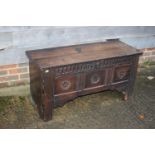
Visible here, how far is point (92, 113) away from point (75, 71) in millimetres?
707

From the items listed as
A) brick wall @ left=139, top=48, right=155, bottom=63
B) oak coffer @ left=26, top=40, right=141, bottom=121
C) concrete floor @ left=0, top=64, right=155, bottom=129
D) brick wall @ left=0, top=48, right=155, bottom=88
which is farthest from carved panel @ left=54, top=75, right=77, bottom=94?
brick wall @ left=139, top=48, right=155, bottom=63

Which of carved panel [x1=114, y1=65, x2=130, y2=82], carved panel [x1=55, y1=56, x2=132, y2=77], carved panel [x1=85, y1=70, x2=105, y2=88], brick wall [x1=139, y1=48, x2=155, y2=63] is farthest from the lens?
brick wall [x1=139, y1=48, x2=155, y2=63]

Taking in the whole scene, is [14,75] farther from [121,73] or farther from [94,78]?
[121,73]

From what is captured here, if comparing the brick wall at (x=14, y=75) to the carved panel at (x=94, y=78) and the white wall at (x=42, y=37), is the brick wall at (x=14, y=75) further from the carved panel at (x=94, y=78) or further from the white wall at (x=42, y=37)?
the carved panel at (x=94, y=78)

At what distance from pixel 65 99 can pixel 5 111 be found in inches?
32.2

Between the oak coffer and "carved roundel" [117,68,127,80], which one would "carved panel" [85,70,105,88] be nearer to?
the oak coffer

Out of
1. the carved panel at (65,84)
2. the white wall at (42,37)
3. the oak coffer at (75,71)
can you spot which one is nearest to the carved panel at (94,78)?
the oak coffer at (75,71)

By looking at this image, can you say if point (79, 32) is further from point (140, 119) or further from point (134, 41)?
point (140, 119)

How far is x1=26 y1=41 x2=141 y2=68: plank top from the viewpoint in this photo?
3.04m

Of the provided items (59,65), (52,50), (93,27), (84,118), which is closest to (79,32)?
(93,27)

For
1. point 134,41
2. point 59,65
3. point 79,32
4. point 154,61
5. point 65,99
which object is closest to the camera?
point 59,65

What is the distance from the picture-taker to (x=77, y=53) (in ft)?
10.8

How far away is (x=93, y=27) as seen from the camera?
3688 millimetres

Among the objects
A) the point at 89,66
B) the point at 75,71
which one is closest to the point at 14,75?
the point at 75,71
